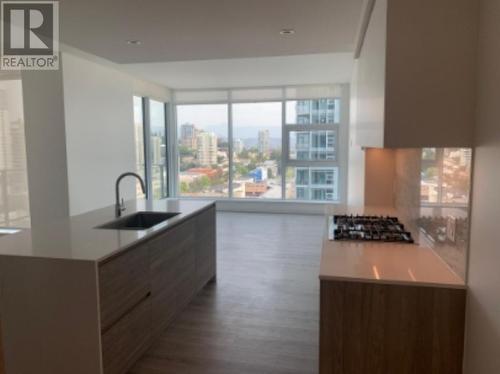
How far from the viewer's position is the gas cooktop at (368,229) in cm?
240

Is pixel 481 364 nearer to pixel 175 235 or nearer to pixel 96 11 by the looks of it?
pixel 175 235

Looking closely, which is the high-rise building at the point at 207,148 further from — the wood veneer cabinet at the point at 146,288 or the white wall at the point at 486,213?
the white wall at the point at 486,213

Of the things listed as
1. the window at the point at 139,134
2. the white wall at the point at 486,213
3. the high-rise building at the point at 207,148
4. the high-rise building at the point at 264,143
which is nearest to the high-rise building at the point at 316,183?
the high-rise building at the point at 264,143

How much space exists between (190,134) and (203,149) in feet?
1.60

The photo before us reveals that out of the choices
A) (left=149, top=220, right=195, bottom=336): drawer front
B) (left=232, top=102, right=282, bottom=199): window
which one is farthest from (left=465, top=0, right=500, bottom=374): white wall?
(left=232, top=102, right=282, bottom=199): window

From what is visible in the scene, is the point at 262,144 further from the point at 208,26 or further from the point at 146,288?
the point at 146,288

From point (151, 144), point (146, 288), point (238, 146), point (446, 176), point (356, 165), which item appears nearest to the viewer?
point (446, 176)

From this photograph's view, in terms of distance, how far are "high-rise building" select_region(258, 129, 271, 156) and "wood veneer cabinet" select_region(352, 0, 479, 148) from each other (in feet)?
22.0

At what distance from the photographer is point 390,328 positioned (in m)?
1.71

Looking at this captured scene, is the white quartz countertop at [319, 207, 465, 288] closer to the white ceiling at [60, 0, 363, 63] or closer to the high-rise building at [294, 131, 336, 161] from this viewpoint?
the white ceiling at [60, 0, 363, 63]

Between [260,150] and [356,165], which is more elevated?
[260,150]

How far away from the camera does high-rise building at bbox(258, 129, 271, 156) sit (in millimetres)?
8352

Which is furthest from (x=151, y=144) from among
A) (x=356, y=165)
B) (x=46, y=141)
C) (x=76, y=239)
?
(x=76, y=239)

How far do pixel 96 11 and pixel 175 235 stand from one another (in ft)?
6.57
